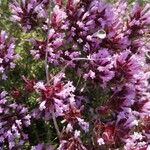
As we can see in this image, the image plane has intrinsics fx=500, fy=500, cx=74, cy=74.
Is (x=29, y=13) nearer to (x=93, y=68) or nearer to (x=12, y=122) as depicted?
(x=93, y=68)

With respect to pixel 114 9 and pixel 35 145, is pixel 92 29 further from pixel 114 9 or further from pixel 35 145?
pixel 35 145

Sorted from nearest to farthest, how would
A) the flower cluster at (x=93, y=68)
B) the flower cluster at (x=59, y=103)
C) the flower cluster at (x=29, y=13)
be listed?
1. the flower cluster at (x=59, y=103)
2. the flower cluster at (x=93, y=68)
3. the flower cluster at (x=29, y=13)

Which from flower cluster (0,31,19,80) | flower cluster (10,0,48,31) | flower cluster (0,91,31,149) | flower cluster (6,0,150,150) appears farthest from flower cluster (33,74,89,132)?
flower cluster (10,0,48,31)

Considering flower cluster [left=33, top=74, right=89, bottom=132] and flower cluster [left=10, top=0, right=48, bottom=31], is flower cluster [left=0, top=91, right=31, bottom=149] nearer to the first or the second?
flower cluster [left=33, top=74, right=89, bottom=132]

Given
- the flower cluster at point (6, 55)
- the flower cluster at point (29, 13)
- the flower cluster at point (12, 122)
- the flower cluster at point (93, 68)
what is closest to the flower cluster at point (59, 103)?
the flower cluster at point (93, 68)

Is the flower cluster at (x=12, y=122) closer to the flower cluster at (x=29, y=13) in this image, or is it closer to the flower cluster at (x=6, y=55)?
the flower cluster at (x=6, y=55)

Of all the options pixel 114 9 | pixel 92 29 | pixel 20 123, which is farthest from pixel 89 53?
pixel 20 123

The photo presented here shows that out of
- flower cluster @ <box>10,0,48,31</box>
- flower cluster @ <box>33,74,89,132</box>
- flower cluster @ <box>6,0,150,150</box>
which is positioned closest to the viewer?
flower cluster @ <box>33,74,89,132</box>
